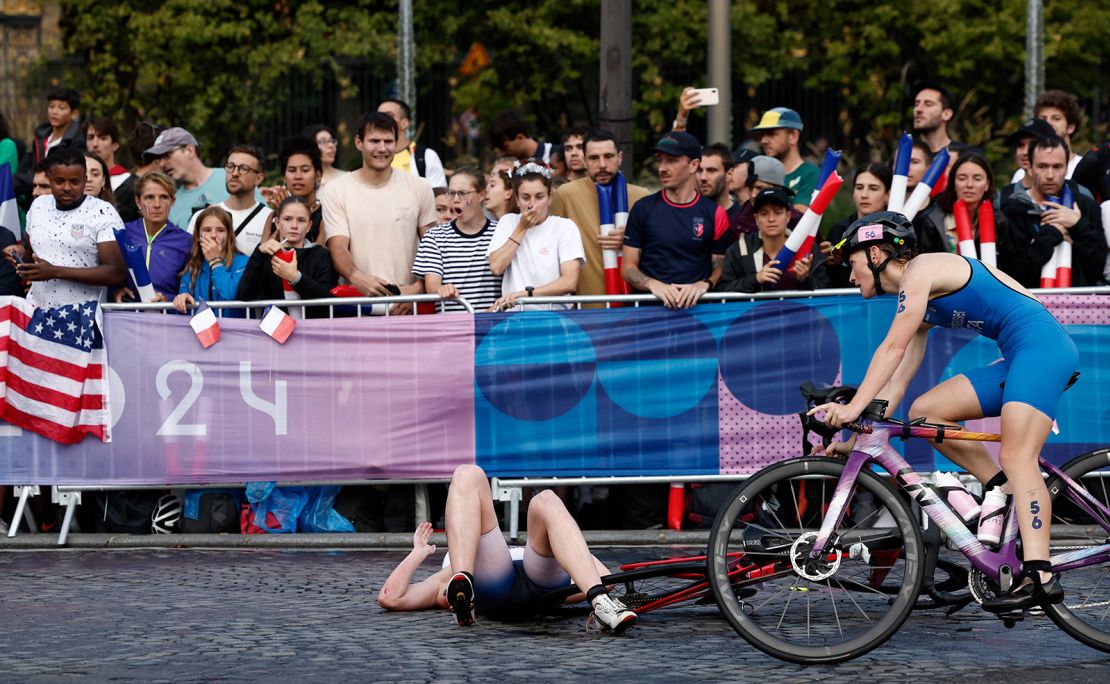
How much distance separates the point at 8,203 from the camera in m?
12.4

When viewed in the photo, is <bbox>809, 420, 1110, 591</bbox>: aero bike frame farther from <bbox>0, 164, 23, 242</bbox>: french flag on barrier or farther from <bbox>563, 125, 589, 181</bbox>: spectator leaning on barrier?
<bbox>0, 164, 23, 242</bbox>: french flag on barrier

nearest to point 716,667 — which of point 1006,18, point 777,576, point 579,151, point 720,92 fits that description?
point 777,576

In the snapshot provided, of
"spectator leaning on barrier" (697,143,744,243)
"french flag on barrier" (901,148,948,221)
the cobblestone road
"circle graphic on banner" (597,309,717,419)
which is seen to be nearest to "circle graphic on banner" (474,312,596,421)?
"circle graphic on banner" (597,309,717,419)

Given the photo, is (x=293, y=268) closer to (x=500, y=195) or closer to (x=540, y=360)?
(x=500, y=195)

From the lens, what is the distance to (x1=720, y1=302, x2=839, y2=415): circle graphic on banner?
10.6m

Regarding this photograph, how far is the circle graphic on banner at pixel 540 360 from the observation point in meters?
10.8

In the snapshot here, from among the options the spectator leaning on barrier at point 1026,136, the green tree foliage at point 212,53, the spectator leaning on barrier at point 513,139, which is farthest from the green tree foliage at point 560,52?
the spectator leaning on barrier at point 1026,136

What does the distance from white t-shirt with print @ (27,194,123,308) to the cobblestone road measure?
2500mm

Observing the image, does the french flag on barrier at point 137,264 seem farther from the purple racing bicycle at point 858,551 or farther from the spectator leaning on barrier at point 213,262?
the purple racing bicycle at point 858,551

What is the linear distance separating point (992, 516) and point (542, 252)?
14.1 ft

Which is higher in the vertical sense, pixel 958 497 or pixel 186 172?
pixel 186 172

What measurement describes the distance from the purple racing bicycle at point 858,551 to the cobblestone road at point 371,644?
145mm

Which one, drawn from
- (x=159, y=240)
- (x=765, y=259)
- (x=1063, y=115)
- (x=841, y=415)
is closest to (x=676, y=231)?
(x=765, y=259)

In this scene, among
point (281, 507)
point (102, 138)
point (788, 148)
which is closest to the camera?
point (281, 507)
